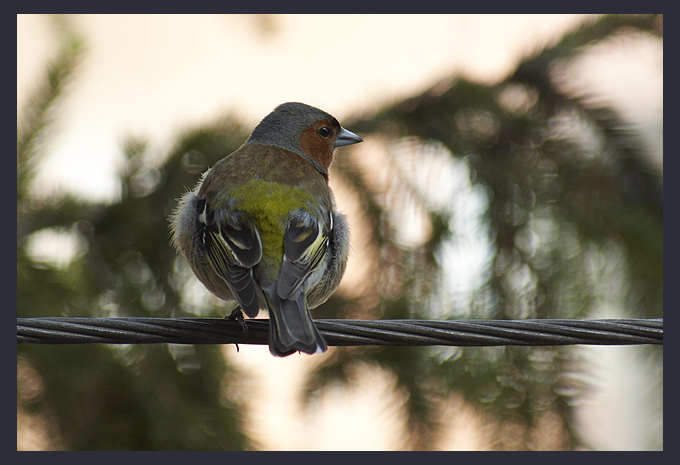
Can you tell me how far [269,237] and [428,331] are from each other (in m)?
1.20

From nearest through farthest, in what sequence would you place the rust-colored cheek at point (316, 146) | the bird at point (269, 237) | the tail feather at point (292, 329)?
the tail feather at point (292, 329) < the bird at point (269, 237) < the rust-colored cheek at point (316, 146)

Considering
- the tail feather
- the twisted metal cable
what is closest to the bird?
the tail feather

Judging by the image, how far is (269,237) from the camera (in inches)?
144

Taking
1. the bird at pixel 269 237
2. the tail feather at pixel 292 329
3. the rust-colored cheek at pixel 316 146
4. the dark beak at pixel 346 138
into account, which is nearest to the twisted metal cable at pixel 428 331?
the tail feather at pixel 292 329

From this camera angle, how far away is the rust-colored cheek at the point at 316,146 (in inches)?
200

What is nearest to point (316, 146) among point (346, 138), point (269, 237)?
point (346, 138)

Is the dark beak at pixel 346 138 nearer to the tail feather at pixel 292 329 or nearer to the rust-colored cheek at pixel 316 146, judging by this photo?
the rust-colored cheek at pixel 316 146

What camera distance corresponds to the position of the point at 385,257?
4.11m

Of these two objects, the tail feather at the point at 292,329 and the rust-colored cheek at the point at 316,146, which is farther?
the rust-colored cheek at the point at 316,146

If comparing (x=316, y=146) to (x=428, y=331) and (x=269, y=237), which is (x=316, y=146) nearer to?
(x=269, y=237)

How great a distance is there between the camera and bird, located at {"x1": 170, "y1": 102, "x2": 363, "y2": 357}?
10.9 ft

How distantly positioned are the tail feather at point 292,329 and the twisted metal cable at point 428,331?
223 millimetres

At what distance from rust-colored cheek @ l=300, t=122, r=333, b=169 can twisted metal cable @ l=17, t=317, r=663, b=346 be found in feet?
7.92

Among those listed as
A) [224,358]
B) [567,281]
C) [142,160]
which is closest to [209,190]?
[142,160]
